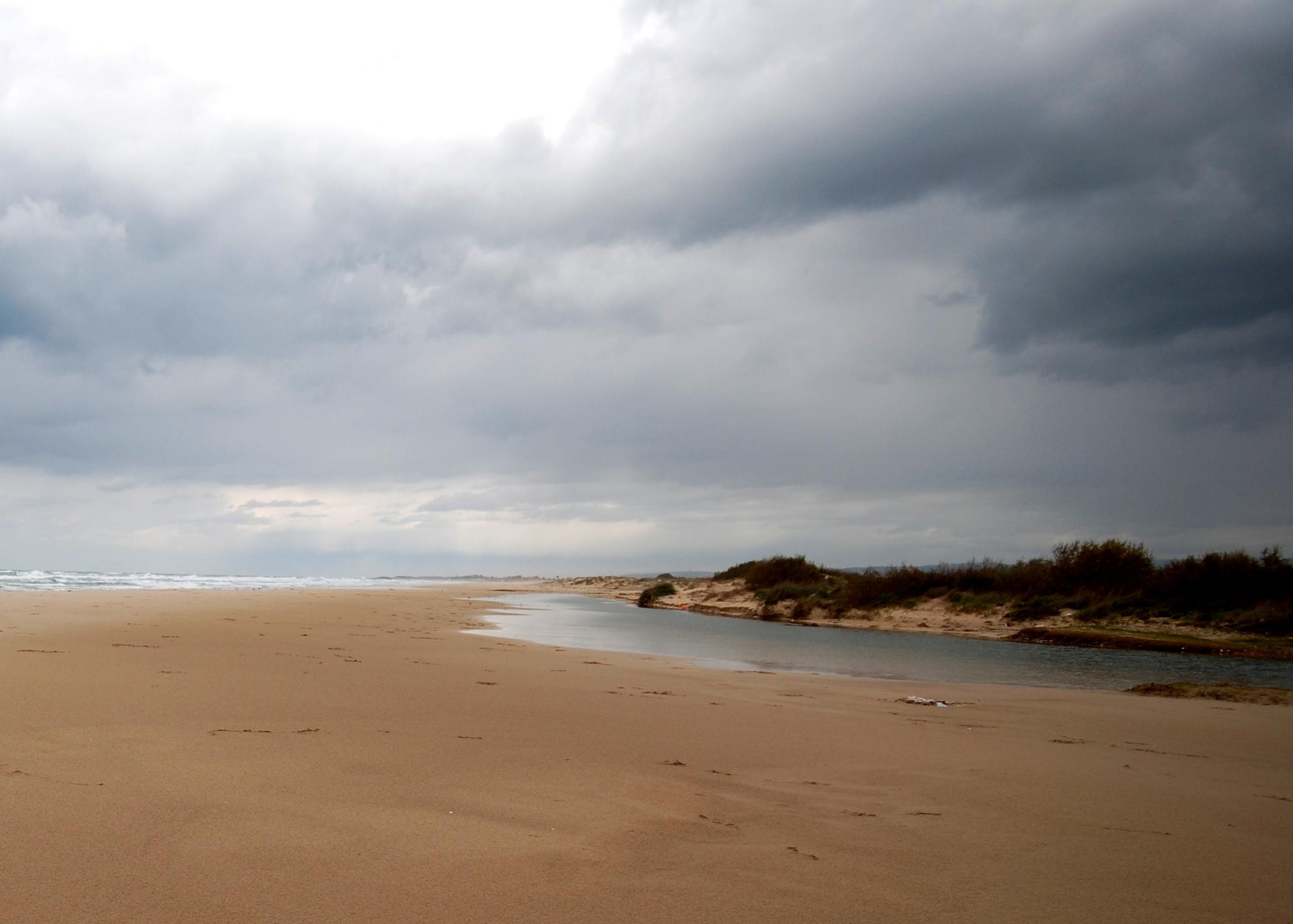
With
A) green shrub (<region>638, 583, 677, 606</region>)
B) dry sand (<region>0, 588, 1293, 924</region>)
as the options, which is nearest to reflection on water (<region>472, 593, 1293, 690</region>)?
dry sand (<region>0, 588, 1293, 924</region>)

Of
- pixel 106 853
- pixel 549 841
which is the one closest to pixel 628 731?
pixel 549 841

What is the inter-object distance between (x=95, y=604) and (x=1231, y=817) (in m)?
23.1

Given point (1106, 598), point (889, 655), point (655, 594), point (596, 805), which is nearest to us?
point (596, 805)

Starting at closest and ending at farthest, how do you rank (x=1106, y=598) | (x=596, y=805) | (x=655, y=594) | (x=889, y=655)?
(x=596, y=805) < (x=889, y=655) < (x=1106, y=598) < (x=655, y=594)

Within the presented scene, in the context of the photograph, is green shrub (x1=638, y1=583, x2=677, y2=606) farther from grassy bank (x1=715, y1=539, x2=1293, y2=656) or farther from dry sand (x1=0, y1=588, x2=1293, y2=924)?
dry sand (x1=0, y1=588, x2=1293, y2=924)

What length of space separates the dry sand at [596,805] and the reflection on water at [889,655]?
4.80 meters

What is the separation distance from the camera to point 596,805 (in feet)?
13.0

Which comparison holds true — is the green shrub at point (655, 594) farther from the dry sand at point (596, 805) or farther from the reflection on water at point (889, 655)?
the dry sand at point (596, 805)

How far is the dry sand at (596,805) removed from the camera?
111 inches

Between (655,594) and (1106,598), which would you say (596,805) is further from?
(655,594)

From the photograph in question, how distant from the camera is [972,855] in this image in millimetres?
3469

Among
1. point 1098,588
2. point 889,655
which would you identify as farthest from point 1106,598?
point 889,655

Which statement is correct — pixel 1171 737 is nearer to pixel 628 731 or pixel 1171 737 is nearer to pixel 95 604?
pixel 628 731

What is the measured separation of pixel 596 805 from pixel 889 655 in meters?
13.8
